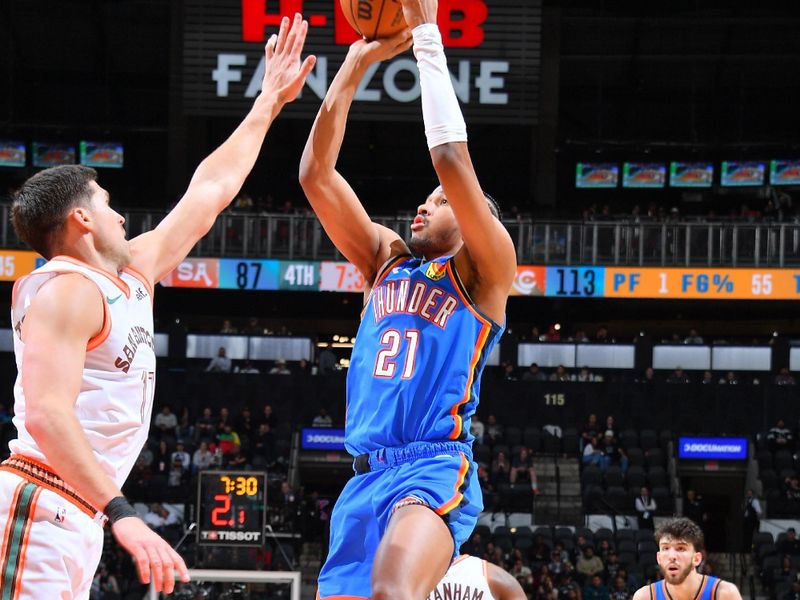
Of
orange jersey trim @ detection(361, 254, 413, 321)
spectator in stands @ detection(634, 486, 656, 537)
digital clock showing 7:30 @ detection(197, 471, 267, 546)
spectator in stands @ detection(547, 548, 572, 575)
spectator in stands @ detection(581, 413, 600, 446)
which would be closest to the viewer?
orange jersey trim @ detection(361, 254, 413, 321)

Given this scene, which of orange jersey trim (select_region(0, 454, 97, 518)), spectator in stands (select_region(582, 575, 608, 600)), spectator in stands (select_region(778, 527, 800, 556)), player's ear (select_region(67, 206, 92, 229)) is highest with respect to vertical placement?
player's ear (select_region(67, 206, 92, 229))

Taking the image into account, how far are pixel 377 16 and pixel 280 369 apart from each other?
2140 centimetres

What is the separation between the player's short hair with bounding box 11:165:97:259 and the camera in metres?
3.63

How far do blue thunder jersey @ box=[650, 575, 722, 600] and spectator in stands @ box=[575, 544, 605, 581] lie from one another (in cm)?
1114

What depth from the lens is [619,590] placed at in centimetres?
1764

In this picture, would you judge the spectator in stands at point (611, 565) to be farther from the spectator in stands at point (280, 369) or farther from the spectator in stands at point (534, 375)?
the spectator in stands at point (280, 369)

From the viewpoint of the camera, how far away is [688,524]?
24.2 feet

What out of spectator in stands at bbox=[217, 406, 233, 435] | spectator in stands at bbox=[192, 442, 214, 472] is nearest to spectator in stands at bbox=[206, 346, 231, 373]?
spectator in stands at bbox=[217, 406, 233, 435]

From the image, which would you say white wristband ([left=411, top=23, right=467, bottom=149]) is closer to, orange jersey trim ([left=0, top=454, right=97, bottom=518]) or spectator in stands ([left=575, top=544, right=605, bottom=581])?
orange jersey trim ([left=0, top=454, right=97, bottom=518])

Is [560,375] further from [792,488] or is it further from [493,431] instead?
[792,488]

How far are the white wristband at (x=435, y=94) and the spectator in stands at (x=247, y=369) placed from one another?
21595 millimetres

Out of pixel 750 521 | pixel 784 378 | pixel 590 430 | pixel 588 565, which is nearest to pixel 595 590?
pixel 588 565

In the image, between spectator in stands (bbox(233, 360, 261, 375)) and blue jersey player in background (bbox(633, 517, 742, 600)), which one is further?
spectator in stands (bbox(233, 360, 261, 375))

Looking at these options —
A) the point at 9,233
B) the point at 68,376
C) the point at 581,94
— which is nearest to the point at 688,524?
the point at 68,376
